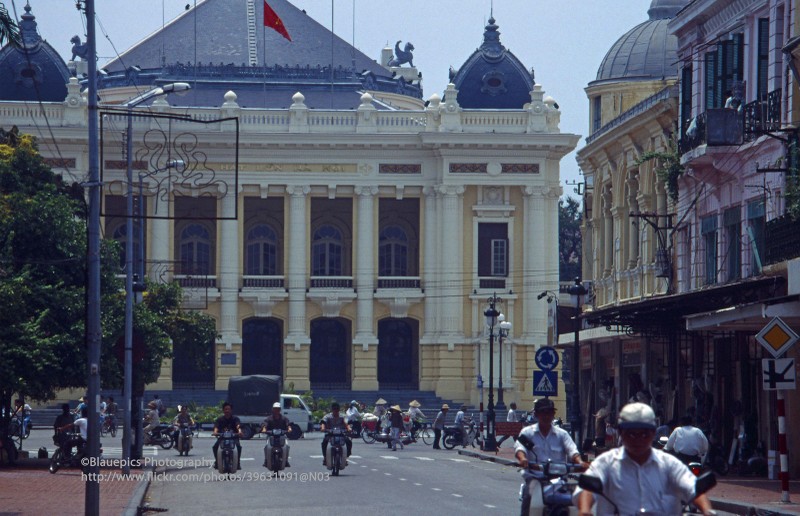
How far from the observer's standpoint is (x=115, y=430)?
60844mm

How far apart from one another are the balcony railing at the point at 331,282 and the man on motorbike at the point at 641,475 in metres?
71.0

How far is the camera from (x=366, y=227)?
8088 cm

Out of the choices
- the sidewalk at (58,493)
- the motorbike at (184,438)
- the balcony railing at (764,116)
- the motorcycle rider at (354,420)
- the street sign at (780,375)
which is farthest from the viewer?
the motorcycle rider at (354,420)

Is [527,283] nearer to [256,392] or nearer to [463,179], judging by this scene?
[463,179]

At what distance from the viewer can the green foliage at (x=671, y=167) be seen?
129ft

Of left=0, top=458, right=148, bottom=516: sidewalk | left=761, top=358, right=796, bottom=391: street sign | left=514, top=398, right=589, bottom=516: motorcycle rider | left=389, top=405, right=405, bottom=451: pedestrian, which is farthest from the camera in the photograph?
left=389, top=405, right=405, bottom=451: pedestrian

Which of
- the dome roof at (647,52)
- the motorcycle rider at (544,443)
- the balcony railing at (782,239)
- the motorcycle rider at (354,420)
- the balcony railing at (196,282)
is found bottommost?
the motorcycle rider at (354,420)

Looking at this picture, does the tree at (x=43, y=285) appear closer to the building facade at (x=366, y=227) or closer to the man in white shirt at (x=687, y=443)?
the man in white shirt at (x=687, y=443)

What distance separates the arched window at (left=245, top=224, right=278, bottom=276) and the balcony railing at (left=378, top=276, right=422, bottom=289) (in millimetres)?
5646

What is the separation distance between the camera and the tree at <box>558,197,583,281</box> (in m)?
108

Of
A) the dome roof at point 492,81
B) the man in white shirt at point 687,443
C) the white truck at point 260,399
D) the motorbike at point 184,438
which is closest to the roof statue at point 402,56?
the dome roof at point 492,81

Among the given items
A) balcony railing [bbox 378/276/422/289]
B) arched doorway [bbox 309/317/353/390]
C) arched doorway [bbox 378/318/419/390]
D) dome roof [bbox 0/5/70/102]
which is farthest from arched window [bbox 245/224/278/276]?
dome roof [bbox 0/5/70/102]

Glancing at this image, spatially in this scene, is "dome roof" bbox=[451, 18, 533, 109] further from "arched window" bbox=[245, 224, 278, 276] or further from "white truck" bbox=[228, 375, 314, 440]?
"white truck" bbox=[228, 375, 314, 440]

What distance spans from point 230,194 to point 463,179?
35.9 ft
